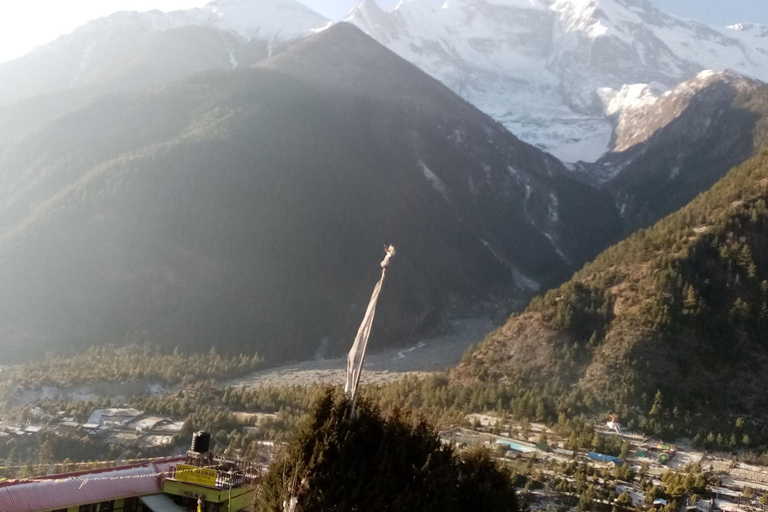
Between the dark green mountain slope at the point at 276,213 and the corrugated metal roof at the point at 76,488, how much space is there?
151 feet

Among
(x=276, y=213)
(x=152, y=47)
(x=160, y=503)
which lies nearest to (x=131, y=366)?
(x=276, y=213)

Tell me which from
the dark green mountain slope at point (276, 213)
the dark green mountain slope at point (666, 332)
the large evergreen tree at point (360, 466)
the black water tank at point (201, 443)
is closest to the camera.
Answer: the large evergreen tree at point (360, 466)

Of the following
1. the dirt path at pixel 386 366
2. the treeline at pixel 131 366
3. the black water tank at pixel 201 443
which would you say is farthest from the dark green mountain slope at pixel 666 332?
the treeline at pixel 131 366

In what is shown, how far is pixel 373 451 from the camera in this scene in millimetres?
13555

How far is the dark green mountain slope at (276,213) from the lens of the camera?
218ft

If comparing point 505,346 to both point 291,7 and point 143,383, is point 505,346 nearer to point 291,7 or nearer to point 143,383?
point 143,383

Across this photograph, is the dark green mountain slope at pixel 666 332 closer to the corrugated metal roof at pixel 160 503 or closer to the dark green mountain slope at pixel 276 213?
the corrugated metal roof at pixel 160 503

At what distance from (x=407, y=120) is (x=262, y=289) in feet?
185

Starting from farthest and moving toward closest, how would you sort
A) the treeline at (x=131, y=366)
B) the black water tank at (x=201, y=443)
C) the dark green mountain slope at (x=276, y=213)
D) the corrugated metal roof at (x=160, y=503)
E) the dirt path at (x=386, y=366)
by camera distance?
the dark green mountain slope at (x=276, y=213) < the dirt path at (x=386, y=366) < the treeline at (x=131, y=366) < the black water tank at (x=201, y=443) < the corrugated metal roof at (x=160, y=503)

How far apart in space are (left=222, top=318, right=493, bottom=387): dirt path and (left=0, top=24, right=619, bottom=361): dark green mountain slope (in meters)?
4.01

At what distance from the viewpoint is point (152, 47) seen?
143375 mm

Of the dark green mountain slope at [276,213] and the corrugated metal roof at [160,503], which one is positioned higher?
the dark green mountain slope at [276,213]

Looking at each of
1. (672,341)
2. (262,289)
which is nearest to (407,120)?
(262,289)

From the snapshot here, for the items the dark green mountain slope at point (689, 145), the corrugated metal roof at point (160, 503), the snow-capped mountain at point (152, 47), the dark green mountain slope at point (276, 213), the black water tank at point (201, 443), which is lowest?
the corrugated metal roof at point (160, 503)
